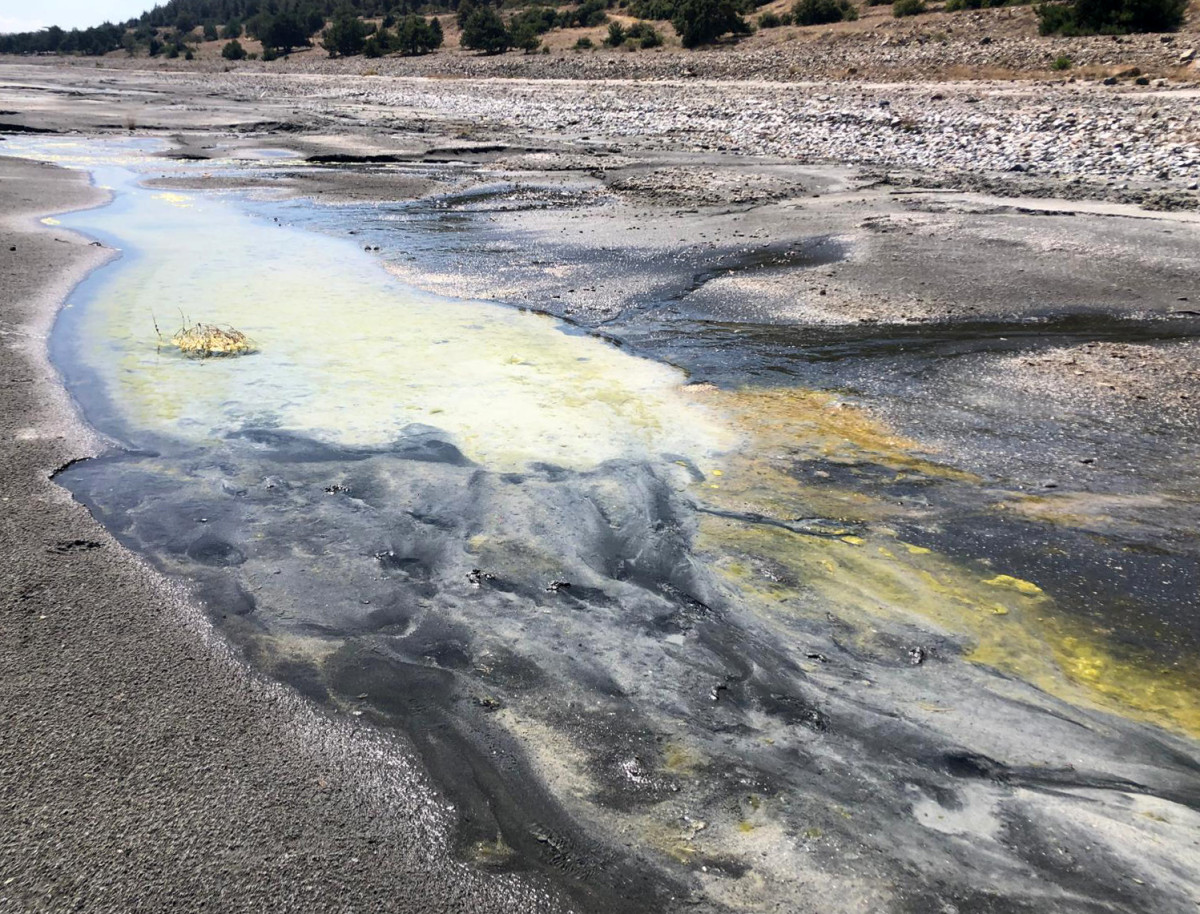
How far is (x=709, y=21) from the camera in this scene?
3759cm

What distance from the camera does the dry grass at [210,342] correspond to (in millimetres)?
6371

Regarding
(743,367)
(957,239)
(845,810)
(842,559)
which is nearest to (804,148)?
(957,239)

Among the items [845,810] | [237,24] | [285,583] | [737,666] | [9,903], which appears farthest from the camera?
[237,24]

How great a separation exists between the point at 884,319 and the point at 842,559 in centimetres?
386

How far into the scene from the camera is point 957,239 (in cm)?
917

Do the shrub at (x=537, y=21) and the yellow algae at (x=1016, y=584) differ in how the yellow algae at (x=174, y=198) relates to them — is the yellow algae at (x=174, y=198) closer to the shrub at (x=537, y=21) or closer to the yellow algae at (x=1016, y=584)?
the yellow algae at (x=1016, y=584)

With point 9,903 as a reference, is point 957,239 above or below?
above

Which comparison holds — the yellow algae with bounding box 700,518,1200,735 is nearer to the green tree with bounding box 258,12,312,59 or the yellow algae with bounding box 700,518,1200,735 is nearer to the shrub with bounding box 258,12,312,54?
the shrub with bounding box 258,12,312,54

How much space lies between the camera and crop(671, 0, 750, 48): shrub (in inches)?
1478

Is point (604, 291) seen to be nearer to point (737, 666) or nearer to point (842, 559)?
point (842, 559)

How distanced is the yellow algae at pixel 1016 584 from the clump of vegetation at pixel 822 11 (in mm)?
37621

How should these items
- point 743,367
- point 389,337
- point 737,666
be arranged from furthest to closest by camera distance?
point 389,337 → point 743,367 → point 737,666

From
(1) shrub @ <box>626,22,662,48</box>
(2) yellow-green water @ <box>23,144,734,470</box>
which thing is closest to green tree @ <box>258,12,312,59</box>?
(1) shrub @ <box>626,22,662,48</box>

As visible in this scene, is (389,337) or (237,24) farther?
(237,24)
